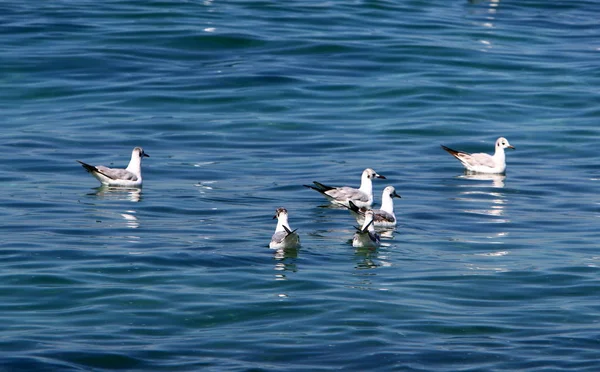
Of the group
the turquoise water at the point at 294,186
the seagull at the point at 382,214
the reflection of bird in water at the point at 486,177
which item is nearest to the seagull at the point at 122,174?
the turquoise water at the point at 294,186

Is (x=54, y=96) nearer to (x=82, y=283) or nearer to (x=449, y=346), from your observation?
(x=82, y=283)

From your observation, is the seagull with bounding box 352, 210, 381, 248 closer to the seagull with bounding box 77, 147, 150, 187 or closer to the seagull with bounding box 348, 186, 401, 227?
the seagull with bounding box 348, 186, 401, 227

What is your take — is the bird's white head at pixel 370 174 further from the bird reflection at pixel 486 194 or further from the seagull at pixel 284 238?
the seagull at pixel 284 238

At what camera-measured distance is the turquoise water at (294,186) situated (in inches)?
488

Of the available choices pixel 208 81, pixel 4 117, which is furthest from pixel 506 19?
pixel 4 117

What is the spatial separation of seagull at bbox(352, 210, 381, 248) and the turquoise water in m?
0.15

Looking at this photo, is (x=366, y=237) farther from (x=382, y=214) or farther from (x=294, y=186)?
(x=294, y=186)

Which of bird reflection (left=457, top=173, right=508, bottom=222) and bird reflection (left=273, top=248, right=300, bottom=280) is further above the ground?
bird reflection (left=273, top=248, right=300, bottom=280)

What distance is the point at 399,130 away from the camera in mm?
26141

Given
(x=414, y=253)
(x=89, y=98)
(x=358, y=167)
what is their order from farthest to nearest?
1. (x=89, y=98)
2. (x=358, y=167)
3. (x=414, y=253)

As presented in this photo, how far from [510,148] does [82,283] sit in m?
13.1

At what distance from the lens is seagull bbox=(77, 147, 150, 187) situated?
20219 millimetres

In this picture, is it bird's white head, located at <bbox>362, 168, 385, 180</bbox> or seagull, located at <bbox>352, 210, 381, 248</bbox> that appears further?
bird's white head, located at <bbox>362, 168, 385, 180</bbox>

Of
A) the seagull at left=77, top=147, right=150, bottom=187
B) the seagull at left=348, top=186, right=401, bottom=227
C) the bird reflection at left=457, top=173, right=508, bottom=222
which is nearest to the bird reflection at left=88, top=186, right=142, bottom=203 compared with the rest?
the seagull at left=77, top=147, right=150, bottom=187
